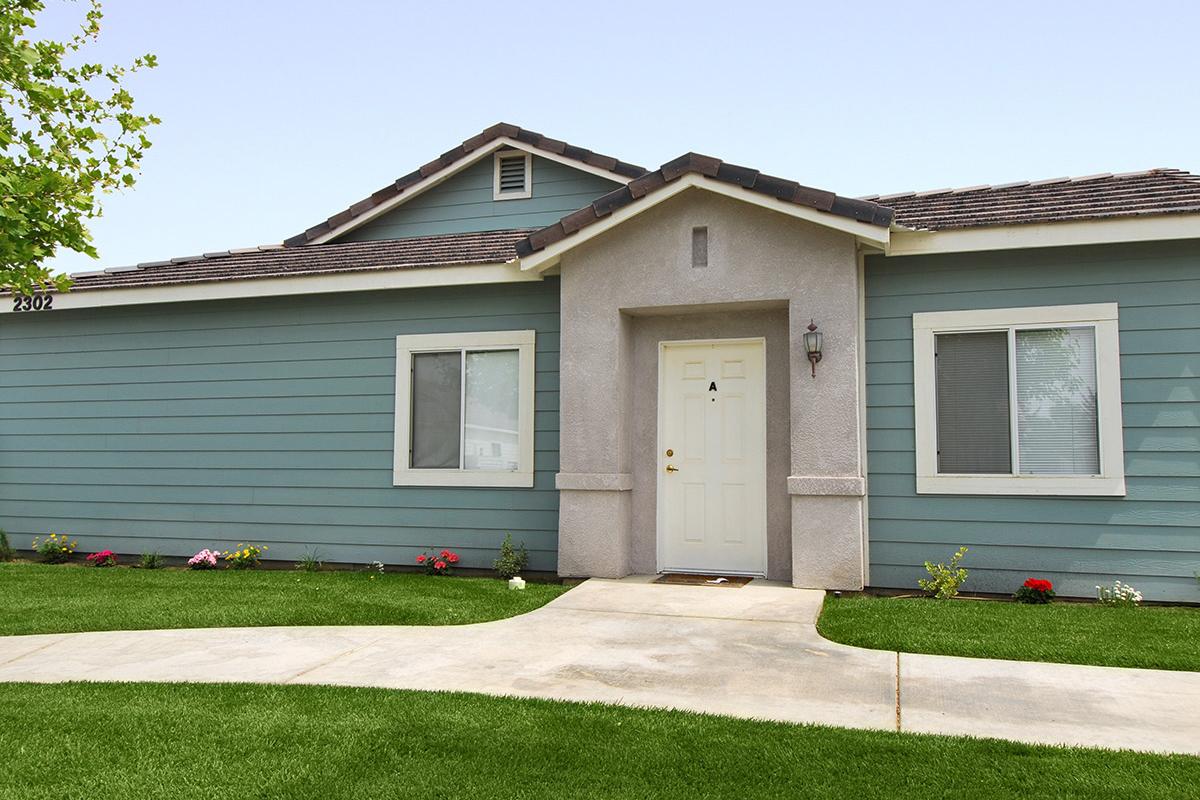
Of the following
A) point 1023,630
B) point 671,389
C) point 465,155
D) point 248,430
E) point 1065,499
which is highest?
point 465,155

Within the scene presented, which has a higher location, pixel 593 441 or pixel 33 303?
pixel 33 303

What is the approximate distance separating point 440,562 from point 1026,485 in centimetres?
566

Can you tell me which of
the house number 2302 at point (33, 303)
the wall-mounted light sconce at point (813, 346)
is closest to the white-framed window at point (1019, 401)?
the wall-mounted light sconce at point (813, 346)

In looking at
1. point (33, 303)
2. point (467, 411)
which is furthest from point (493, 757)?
point (33, 303)

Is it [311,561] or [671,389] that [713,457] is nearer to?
[671,389]

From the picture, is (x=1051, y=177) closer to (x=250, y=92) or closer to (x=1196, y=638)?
(x=1196, y=638)

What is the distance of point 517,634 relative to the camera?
21.0ft

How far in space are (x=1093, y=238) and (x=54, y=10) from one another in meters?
11.3

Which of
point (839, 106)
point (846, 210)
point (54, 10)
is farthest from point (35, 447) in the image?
point (839, 106)

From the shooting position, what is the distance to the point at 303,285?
10.0 m

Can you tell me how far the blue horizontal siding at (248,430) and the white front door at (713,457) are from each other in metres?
1.22

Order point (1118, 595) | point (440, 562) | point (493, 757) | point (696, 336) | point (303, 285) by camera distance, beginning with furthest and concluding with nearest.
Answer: point (303, 285) → point (440, 562) → point (696, 336) → point (1118, 595) → point (493, 757)

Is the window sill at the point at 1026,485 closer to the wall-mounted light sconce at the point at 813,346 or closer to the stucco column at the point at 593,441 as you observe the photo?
the wall-mounted light sconce at the point at 813,346

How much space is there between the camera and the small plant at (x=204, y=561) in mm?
10258
